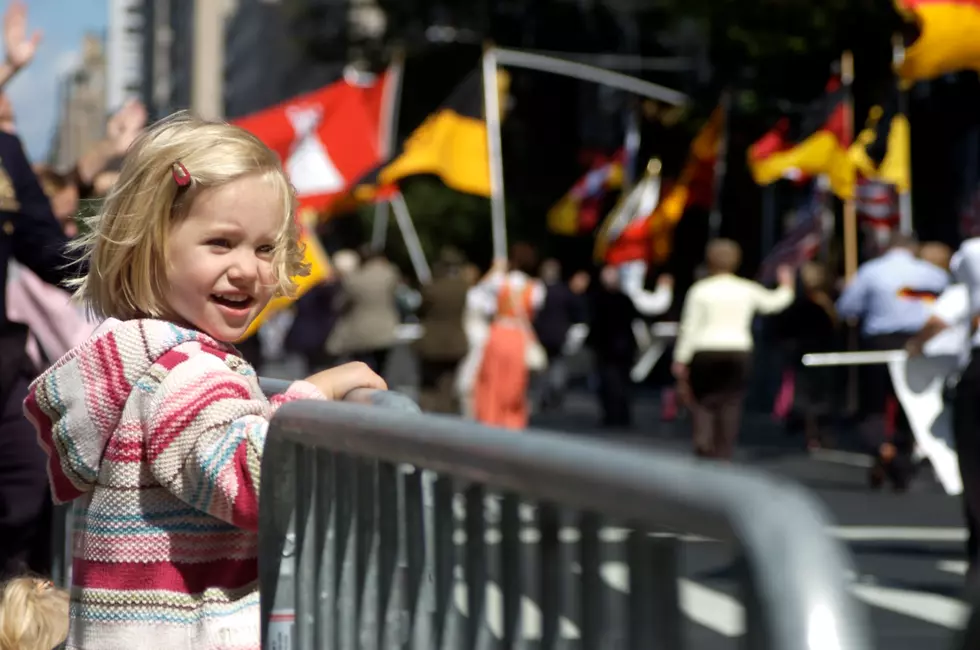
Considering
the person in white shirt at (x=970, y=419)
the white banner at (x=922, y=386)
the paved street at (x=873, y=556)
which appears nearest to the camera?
the paved street at (x=873, y=556)

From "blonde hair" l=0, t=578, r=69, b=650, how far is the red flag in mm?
19901

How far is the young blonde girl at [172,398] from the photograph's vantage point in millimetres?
2965

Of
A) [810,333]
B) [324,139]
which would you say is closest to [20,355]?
[810,333]

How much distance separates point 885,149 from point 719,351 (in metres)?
6.82

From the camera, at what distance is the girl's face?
10.1 feet

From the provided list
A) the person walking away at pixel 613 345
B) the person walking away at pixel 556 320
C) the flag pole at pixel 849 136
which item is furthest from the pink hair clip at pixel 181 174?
the person walking away at pixel 556 320

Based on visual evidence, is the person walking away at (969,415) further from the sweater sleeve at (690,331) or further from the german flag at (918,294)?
the german flag at (918,294)

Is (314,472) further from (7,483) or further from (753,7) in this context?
(753,7)

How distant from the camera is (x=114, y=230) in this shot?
10.1ft

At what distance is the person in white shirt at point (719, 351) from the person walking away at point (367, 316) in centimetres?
772

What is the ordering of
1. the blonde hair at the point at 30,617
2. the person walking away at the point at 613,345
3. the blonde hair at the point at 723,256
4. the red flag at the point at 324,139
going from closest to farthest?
1. the blonde hair at the point at 30,617
2. the blonde hair at the point at 723,256
3. the person walking away at the point at 613,345
4. the red flag at the point at 324,139

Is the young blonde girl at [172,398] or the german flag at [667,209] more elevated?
the german flag at [667,209]

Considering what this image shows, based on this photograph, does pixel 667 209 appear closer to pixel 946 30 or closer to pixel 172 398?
pixel 946 30

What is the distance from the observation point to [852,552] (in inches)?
420
